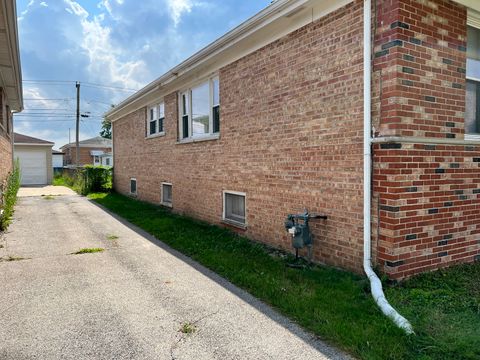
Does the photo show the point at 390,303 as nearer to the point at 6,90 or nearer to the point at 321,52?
the point at 321,52

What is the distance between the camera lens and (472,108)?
200 inches

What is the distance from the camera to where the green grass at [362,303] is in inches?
117

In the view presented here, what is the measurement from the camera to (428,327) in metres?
3.21

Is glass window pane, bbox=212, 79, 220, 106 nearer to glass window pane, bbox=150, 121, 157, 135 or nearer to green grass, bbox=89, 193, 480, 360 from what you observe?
green grass, bbox=89, 193, 480, 360

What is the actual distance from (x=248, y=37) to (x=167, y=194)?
19.7 ft

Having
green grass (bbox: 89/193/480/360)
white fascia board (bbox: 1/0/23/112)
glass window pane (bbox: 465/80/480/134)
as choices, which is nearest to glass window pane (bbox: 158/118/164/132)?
white fascia board (bbox: 1/0/23/112)

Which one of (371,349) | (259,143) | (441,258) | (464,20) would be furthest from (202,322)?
(464,20)

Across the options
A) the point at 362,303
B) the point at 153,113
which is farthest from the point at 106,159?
the point at 362,303

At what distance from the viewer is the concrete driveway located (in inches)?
121

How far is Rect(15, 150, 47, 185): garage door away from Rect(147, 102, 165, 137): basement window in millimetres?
16790

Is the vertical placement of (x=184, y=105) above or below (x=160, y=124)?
above

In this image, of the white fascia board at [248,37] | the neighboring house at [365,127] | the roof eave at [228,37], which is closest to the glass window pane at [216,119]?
the white fascia board at [248,37]

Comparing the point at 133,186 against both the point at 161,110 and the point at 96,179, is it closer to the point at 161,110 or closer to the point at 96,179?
the point at 161,110

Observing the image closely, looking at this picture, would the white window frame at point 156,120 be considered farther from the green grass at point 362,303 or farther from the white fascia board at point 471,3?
the white fascia board at point 471,3
